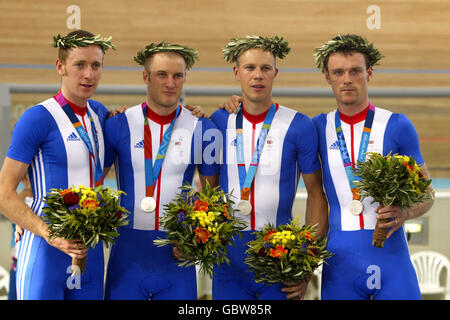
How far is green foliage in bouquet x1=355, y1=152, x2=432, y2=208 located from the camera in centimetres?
259

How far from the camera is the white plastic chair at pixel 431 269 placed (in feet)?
17.7

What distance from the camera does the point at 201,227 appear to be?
2.60 meters

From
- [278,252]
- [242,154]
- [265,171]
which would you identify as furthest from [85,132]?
[278,252]

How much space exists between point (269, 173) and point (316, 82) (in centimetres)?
421

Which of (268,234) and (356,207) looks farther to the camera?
(356,207)

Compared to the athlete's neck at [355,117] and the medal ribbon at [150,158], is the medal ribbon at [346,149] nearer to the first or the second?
the athlete's neck at [355,117]

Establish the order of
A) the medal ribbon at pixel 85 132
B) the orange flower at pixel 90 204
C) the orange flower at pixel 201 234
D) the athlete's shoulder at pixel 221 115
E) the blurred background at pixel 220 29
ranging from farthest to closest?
the blurred background at pixel 220 29 < the athlete's shoulder at pixel 221 115 < the medal ribbon at pixel 85 132 < the orange flower at pixel 201 234 < the orange flower at pixel 90 204

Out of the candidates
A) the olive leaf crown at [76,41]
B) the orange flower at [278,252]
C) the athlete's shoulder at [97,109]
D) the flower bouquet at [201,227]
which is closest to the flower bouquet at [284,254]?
the orange flower at [278,252]

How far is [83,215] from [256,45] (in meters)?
1.37

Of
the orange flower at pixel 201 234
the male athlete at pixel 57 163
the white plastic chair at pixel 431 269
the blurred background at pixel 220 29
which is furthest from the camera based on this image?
the blurred background at pixel 220 29

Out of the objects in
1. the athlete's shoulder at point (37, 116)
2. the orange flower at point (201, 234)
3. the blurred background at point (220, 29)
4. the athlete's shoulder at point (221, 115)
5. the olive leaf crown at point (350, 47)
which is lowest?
the orange flower at point (201, 234)

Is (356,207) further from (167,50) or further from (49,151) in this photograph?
(49,151)
